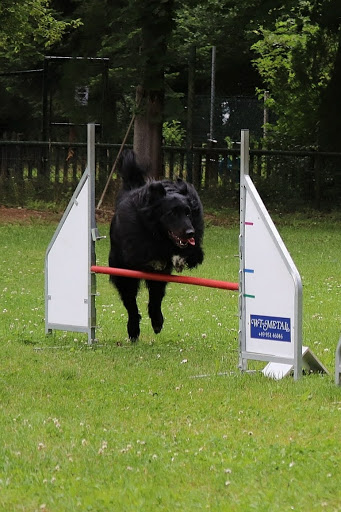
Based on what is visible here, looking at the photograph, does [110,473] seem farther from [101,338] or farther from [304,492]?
[101,338]

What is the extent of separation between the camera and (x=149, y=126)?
22.7 metres

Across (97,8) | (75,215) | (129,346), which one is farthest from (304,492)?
(97,8)

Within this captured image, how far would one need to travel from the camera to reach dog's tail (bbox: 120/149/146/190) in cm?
941

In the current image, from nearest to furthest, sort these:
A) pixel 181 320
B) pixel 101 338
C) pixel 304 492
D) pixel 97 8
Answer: pixel 304 492, pixel 101 338, pixel 181 320, pixel 97 8

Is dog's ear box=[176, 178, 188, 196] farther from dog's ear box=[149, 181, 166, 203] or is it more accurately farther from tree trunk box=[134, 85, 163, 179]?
tree trunk box=[134, 85, 163, 179]

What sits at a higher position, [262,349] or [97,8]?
[97,8]

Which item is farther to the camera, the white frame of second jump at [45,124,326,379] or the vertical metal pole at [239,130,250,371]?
the vertical metal pole at [239,130,250,371]

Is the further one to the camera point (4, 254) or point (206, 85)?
point (206, 85)

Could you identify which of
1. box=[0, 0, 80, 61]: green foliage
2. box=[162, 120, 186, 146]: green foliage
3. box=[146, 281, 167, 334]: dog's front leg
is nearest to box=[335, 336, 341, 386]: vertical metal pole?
box=[146, 281, 167, 334]: dog's front leg

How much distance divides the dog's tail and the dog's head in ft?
2.79

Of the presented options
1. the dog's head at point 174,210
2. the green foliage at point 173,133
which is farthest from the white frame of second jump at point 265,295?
the green foliage at point 173,133

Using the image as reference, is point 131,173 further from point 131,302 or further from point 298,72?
point 298,72

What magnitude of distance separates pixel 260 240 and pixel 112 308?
487 centimetres

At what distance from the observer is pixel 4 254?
1758 centimetres
